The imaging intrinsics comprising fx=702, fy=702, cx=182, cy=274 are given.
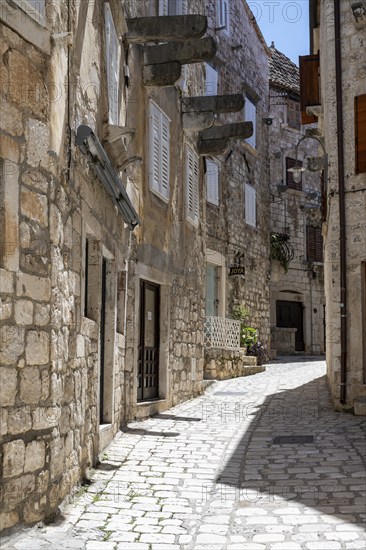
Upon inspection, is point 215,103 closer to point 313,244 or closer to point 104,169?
point 104,169

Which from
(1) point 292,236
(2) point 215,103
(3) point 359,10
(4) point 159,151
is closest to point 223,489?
(4) point 159,151

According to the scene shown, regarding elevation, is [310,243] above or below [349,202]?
above

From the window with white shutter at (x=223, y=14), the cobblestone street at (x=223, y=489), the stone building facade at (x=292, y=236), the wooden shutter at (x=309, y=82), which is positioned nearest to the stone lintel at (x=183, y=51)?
the wooden shutter at (x=309, y=82)

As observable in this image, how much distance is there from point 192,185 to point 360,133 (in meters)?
3.31

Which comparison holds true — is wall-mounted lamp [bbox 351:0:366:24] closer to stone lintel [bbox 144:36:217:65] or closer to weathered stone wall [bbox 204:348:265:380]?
stone lintel [bbox 144:36:217:65]

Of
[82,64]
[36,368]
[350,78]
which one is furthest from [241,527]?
[350,78]

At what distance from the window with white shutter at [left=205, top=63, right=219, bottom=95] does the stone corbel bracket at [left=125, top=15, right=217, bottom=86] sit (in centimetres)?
1009

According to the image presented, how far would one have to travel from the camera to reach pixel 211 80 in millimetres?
20172

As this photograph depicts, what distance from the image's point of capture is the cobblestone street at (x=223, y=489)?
472 cm

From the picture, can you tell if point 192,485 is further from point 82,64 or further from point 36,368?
point 82,64

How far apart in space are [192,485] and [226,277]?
14.2 meters

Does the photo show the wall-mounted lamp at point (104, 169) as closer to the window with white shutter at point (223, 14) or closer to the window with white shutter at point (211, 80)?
the window with white shutter at point (211, 80)

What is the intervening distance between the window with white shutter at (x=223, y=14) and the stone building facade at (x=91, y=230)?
8485mm

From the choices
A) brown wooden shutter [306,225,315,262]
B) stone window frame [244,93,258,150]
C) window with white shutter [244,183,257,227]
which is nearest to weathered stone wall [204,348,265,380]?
window with white shutter [244,183,257,227]
